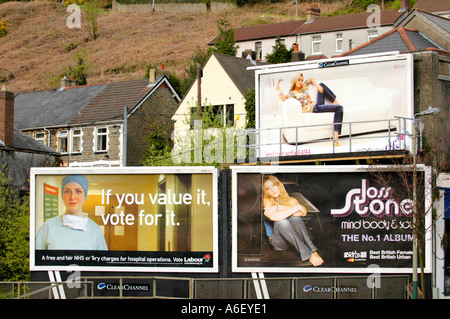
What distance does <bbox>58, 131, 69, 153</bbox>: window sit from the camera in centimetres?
4612

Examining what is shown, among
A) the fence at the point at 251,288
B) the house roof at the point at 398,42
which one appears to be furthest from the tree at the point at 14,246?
the house roof at the point at 398,42

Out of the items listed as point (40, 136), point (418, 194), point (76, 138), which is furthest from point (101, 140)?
point (418, 194)

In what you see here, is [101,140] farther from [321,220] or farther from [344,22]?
[344,22]

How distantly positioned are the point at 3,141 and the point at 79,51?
76.9m

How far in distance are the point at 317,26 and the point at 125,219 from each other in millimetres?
55899

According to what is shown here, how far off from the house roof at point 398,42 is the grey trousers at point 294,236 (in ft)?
38.3

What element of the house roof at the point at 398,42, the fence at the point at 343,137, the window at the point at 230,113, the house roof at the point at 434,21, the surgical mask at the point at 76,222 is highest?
the house roof at the point at 434,21

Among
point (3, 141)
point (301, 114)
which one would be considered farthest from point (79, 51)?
point (301, 114)

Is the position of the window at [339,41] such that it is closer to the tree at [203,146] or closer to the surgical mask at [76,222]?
the tree at [203,146]

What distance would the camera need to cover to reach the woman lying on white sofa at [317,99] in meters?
25.3

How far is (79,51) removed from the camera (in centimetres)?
10912

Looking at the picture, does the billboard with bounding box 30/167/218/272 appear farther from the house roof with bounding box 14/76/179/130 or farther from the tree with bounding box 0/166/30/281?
the house roof with bounding box 14/76/179/130

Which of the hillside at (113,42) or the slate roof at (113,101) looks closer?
the slate roof at (113,101)
